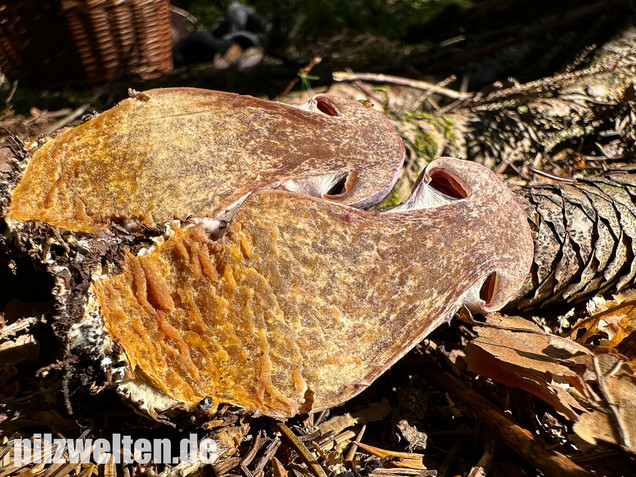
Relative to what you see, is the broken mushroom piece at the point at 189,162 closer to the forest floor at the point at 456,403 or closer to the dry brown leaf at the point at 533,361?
the forest floor at the point at 456,403

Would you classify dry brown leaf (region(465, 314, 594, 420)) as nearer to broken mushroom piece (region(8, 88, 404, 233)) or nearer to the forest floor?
the forest floor

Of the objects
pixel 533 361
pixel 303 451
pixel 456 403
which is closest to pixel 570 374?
pixel 533 361

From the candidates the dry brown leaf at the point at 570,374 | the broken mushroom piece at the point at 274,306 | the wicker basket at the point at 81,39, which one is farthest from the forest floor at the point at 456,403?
the wicker basket at the point at 81,39

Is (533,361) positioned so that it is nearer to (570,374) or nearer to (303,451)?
(570,374)

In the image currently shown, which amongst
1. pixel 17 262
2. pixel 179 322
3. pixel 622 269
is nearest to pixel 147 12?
pixel 17 262

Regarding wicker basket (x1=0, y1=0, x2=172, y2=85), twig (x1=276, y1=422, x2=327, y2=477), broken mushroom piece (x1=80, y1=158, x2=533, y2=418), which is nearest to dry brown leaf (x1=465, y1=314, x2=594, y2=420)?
broken mushroom piece (x1=80, y1=158, x2=533, y2=418)

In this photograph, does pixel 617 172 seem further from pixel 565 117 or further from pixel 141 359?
pixel 141 359
